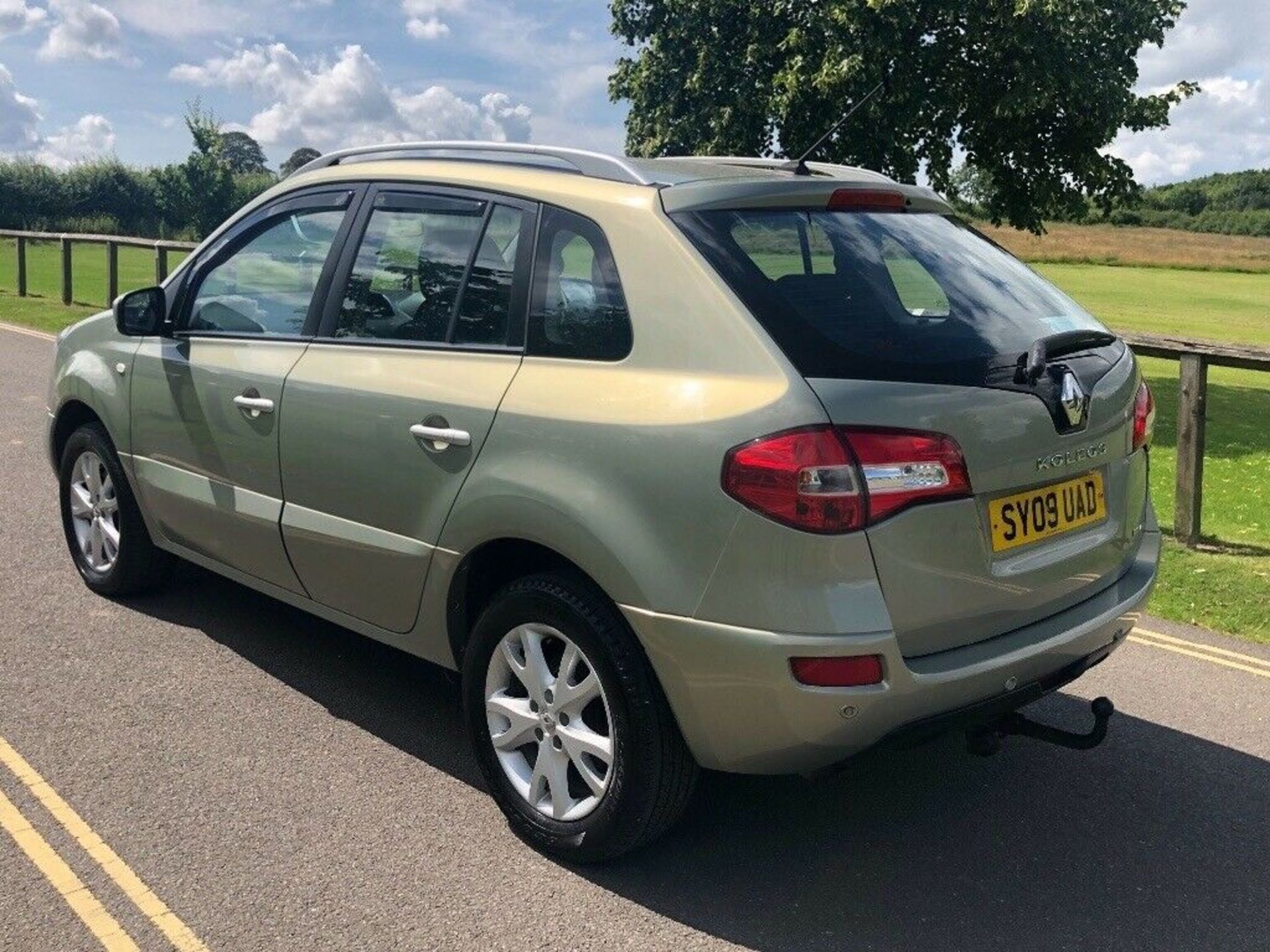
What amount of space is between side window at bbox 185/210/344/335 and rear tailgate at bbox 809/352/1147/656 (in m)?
2.06

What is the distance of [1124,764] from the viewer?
4.11m

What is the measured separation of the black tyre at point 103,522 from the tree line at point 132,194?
1816 inches

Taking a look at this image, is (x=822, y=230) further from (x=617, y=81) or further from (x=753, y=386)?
(x=617, y=81)

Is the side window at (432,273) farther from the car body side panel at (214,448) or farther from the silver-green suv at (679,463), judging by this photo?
the car body side panel at (214,448)

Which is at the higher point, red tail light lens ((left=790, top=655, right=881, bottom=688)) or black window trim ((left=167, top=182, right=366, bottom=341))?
black window trim ((left=167, top=182, right=366, bottom=341))

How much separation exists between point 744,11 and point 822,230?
1511 centimetres

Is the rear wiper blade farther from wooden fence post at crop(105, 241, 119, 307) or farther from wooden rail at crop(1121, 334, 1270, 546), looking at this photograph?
wooden fence post at crop(105, 241, 119, 307)

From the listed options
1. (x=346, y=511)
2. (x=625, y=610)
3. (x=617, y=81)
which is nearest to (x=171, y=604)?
(x=346, y=511)

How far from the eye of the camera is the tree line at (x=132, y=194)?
161 feet

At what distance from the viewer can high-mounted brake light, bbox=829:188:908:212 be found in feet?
11.4

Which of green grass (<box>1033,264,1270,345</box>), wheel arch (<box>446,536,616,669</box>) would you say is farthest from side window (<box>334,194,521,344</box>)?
green grass (<box>1033,264,1270,345</box>)

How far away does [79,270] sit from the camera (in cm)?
3112

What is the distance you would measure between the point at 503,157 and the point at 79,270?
3062 centimetres

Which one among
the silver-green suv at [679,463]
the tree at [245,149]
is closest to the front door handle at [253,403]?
the silver-green suv at [679,463]
